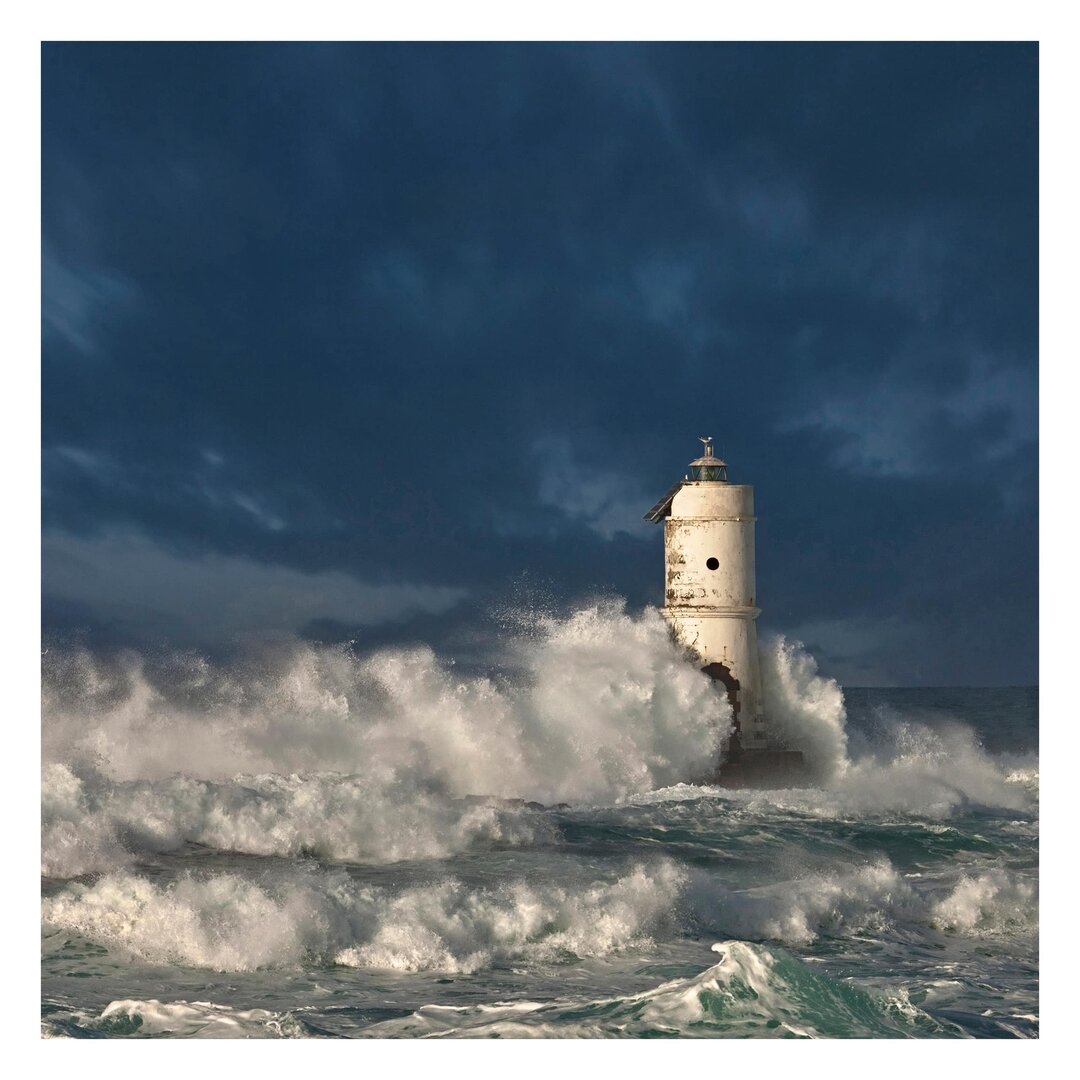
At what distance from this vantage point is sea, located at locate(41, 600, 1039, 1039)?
26.6 feet

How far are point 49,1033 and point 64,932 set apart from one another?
2241mm

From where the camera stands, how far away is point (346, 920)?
940 centimetres

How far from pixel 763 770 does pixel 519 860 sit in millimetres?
9052

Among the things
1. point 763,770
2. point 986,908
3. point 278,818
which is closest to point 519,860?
point 278,818

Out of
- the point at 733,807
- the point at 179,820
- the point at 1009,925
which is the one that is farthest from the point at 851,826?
the point at 179,820

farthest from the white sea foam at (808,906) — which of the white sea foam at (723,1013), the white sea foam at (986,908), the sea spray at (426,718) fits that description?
the sea spray at (426,718)

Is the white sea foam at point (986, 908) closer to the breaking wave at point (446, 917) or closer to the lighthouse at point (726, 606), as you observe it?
the breaking wave at point (446, 917)

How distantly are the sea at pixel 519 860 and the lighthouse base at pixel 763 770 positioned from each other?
1.21 ft

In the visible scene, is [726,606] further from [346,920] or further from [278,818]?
[346,920]

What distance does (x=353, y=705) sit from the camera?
64.0ft

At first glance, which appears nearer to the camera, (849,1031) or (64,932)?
(849,1031)

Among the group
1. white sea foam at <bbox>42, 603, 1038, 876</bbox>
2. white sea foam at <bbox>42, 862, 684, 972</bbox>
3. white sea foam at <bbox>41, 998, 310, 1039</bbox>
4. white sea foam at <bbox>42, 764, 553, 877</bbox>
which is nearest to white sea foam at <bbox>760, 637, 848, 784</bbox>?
white sea foam at <bbox>42, 603, 1038, 876</bbox>

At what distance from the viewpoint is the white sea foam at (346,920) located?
9.02 metres

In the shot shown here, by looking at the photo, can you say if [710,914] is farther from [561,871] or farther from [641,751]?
[641,751]
